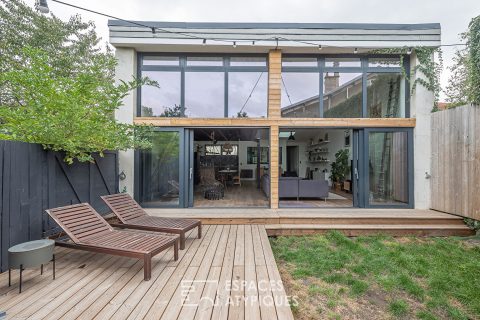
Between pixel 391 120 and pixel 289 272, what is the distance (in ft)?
15.9

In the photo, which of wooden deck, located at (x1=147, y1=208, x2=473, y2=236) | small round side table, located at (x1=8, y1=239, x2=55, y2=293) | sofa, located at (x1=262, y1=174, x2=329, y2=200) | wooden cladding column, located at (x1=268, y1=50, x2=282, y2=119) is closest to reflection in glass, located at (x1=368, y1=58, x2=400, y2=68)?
wooden cladding column, located at (x1=268, y1=50, x2=282, y2=119)

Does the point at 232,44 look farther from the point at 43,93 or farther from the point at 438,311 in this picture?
the point at 438,311

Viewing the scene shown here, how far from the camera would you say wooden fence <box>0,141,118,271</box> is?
2713 millimetres

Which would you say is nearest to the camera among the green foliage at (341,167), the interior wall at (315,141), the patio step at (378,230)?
the patio step at (378,230)

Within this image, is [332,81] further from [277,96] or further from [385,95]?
[277,96]

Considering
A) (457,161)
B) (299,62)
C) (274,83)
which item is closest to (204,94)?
(274,83)

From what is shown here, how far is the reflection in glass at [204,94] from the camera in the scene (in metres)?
5.87

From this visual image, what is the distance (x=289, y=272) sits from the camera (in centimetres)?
318

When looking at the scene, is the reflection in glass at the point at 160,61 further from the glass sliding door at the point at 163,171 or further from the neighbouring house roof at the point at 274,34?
the glass sliding door at the point at 163,171

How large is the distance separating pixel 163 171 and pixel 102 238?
9.83 ft

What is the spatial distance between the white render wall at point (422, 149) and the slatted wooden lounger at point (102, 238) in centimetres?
604

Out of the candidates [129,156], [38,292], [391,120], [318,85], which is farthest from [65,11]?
[391,120]

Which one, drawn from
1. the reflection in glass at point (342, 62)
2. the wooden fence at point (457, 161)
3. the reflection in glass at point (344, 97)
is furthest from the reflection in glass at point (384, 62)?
the wooden fence at point (457, 161)

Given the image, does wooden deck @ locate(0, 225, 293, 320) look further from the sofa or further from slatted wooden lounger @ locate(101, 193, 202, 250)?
the sofa
